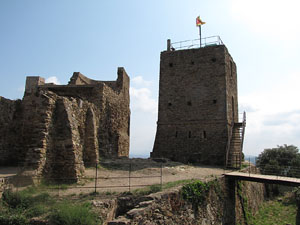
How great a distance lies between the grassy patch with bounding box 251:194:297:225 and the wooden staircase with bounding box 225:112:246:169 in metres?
3.33

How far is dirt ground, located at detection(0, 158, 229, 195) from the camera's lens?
9250mm

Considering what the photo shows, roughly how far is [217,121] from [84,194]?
1323cm

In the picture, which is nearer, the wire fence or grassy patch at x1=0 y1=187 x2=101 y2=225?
grassy patch at x1=0 y1=187 x2=101 y2=225

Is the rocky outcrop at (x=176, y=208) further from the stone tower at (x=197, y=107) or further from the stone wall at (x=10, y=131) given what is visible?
the stone wall at (x=10, y=131)

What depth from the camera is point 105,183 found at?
33.7 ft

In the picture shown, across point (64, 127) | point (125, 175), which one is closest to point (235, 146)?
point (125, 175)

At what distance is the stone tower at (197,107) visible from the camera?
19.1 metres

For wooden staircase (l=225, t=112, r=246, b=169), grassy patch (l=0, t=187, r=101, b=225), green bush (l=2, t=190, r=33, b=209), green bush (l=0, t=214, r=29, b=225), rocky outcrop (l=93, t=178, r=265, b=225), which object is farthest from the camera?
wooden staircase (l=225, t=112, r=246, b=169)

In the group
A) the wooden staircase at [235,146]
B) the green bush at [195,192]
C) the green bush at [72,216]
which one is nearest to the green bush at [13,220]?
the green bush at [72,216]

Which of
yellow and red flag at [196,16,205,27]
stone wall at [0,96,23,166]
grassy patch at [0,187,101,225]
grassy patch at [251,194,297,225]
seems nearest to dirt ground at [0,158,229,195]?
grassy patch at [0,187,101,225]

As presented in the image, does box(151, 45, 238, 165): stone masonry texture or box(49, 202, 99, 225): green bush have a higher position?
box(151, 45, 238, 165): stone masonry texture

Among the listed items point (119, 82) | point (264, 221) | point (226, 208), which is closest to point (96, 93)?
point (119, 82)

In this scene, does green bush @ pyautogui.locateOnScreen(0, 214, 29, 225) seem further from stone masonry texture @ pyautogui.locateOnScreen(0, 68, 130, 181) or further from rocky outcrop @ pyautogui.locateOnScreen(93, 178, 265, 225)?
stone masonry texture @ pyautogui.locateOnScreen(0, 68, 130, 181)

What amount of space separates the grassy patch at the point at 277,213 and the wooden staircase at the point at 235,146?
131 inches
